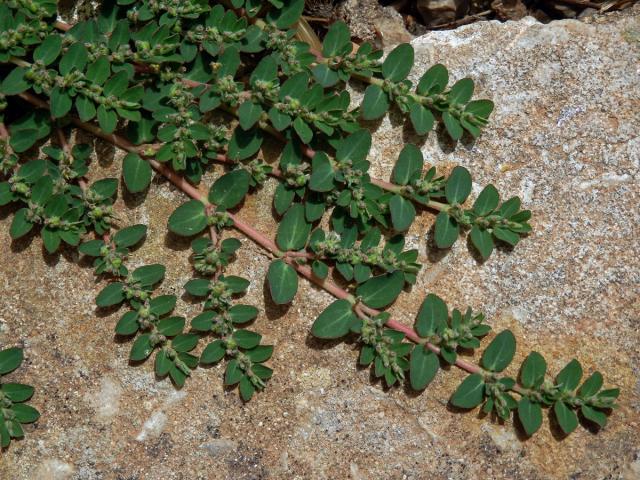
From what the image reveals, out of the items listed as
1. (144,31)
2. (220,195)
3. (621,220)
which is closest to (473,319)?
(621,220)

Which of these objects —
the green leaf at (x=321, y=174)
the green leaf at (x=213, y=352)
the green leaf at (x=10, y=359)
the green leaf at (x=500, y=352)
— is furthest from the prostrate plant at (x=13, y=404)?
the green leaf at (x=500, y=352)

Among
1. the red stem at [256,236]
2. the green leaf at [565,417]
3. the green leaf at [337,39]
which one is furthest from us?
the green leaf at [337,39]

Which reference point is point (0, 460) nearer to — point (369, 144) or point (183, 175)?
point (183, 175)

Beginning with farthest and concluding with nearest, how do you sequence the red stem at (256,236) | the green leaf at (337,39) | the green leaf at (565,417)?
1. the green leaf at (337,39)
2. the red stem at (256,236)
3. the green leaf at (565,417)

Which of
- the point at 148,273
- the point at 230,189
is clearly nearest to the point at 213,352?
the point at 148,273

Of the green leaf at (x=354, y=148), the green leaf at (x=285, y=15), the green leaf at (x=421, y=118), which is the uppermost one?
the green leaf at (x=285, y=15)

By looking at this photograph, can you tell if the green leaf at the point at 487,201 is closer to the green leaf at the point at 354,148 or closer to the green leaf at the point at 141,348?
the green leaf at the point at 354,148

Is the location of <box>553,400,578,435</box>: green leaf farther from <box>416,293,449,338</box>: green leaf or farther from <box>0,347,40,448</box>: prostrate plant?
<box>0,347,40,448</box>: prostrate plant

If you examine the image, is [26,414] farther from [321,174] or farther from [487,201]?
[487,201]
